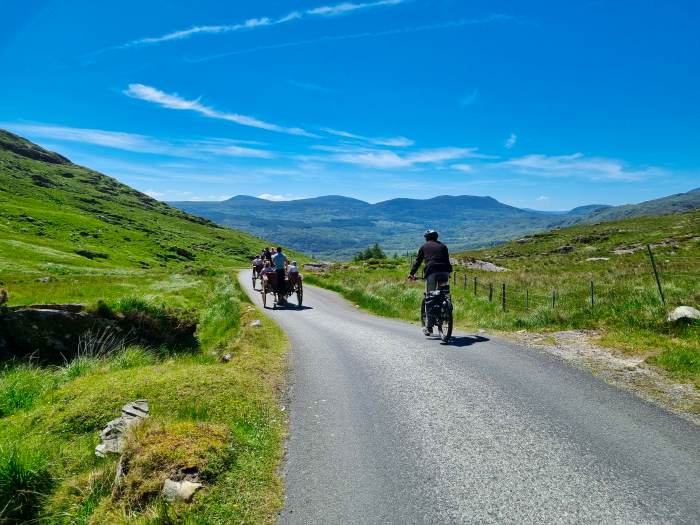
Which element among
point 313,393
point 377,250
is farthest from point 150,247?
point 313,393

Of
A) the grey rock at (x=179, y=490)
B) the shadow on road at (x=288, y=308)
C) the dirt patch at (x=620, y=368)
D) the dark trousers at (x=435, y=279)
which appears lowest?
the shadow on road at (x=288, y=308)

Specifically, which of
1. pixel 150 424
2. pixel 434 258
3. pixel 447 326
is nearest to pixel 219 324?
pixel 434 258

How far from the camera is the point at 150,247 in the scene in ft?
396

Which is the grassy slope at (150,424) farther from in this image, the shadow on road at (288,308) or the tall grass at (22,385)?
the shadow on road at (288,308)

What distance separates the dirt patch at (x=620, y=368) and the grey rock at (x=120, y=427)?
24.9ft

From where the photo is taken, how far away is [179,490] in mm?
4234

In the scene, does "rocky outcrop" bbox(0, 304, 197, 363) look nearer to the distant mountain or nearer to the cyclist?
the cyclist

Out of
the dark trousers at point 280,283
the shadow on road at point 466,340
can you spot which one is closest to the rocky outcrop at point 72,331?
the dark trousers at point 280,283

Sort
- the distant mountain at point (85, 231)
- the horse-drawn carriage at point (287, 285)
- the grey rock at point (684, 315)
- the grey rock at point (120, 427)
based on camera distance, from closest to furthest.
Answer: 1. the grey rock at point (120, 427)
2. the grey rock at point (684, 315)
3. the horse-drawn carriage at point (287, 285)
4. the distant mountain at point (85, 231)

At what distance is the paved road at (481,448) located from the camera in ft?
13.4

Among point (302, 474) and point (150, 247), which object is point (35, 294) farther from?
point (150, 247)

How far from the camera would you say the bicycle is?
11.7 m

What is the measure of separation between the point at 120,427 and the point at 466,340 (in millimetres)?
8877

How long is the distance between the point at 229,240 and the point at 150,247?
66.9 metres
